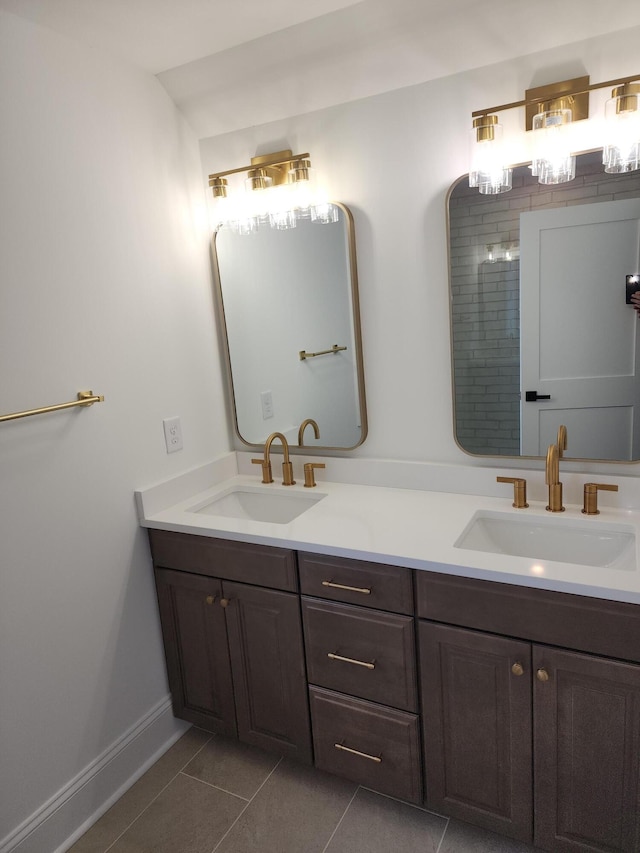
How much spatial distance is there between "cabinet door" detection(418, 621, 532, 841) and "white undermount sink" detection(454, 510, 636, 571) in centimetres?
28

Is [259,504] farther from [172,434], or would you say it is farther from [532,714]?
[532,714]

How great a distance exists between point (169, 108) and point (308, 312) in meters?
0.84

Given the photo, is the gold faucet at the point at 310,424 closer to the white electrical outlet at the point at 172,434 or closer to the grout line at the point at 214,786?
the white electrical outlet at the point at 172,434

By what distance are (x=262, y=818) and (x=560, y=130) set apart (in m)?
2.14

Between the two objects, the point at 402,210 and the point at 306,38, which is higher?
the point at 306,38

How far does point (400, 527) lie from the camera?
1.67m

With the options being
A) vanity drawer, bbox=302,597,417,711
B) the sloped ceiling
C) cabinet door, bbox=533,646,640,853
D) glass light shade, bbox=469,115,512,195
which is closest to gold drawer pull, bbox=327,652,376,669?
vanity drawer, bbox=302,597,417,711

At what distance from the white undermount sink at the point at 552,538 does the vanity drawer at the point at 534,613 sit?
0.48 feet

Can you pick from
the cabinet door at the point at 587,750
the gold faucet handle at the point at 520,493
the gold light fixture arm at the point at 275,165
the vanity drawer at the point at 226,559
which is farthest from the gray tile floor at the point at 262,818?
the gold light fixture arm at the point at 275,165

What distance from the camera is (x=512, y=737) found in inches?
57.0

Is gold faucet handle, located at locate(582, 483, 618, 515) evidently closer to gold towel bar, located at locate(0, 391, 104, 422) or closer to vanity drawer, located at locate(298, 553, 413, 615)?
vanity drawer, located at locate(298, 553, 413, 615)

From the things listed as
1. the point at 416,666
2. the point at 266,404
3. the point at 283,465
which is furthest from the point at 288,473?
the point at 416,666

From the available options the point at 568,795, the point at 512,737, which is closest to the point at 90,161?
the point at 512,737

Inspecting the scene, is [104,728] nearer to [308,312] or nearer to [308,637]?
[308,637]
